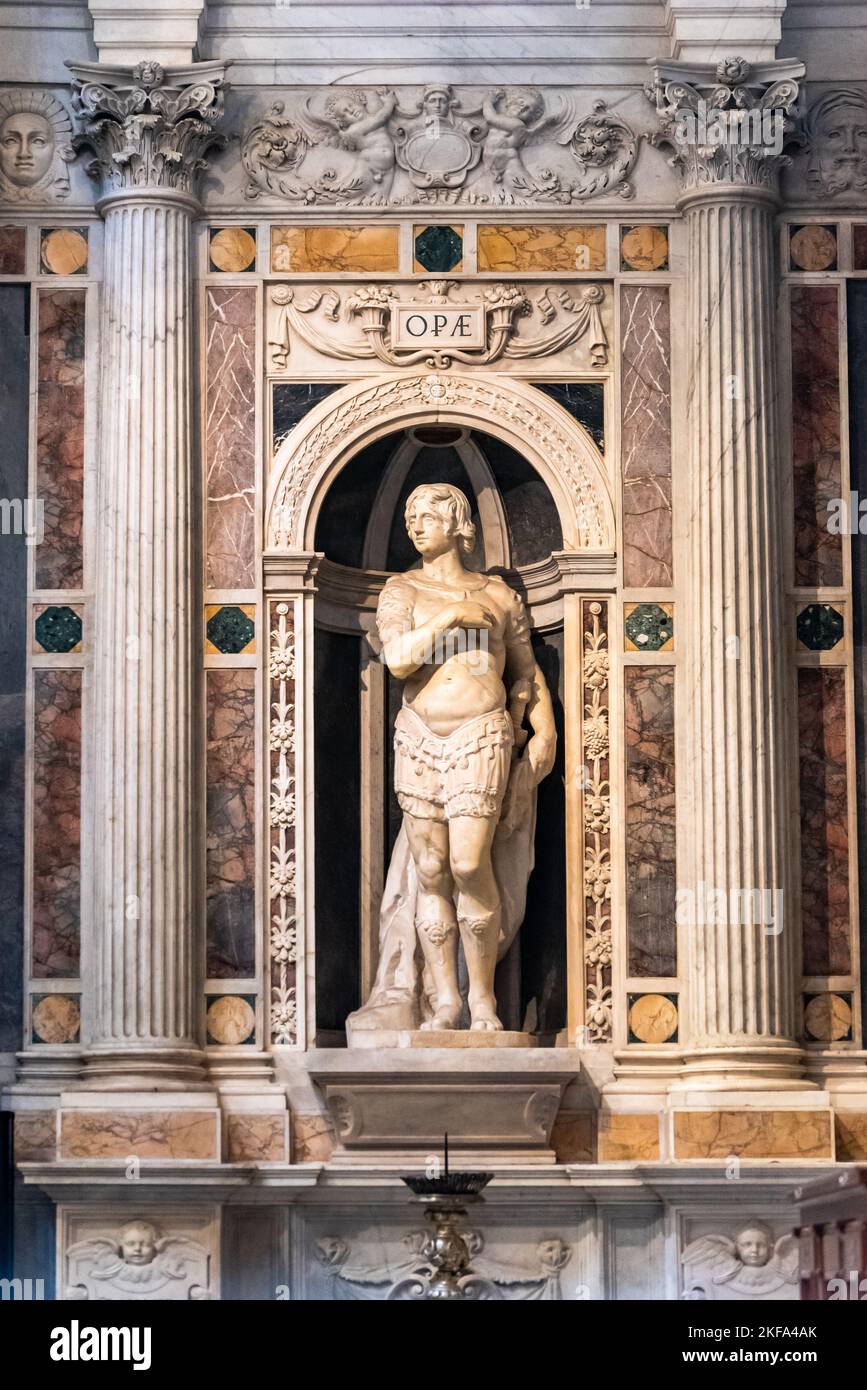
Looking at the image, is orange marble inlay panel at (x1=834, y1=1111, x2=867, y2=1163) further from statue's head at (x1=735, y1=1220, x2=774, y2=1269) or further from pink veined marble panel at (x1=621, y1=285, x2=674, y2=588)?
pink veined marble panel at (x1=621, y1=285, x2=674, y2=588)

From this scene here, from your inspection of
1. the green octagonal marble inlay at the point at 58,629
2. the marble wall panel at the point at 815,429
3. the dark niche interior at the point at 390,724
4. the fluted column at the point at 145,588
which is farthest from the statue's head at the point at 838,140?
the green octagonal marble inlay at the point at 58,629

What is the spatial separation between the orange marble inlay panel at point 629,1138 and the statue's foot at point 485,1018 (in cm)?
84

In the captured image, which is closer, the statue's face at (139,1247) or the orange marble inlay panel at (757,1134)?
the statue's face at (139,1247)

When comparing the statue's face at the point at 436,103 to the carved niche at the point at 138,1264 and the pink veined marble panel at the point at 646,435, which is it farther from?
the carved niche at the point at 138,1264

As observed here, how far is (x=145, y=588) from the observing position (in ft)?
54.9

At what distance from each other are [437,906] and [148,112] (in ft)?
16.3

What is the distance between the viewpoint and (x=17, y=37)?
1739 cm

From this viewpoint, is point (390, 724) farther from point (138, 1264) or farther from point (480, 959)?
point (138, 1264)

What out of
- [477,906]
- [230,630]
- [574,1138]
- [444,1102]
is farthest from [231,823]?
[574,1138]

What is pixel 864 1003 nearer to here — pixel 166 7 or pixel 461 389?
pixel 461 389

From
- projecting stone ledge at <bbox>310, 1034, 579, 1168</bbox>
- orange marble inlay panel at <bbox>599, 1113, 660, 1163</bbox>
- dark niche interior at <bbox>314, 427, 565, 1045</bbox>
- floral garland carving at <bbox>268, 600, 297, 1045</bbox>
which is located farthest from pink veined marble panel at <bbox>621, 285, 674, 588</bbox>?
orange marble inlay panel at <bbox>599, 1113, 660, 1163</bbox>

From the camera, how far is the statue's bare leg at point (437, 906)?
1667 centimetres

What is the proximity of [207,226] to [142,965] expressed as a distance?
14.6ft

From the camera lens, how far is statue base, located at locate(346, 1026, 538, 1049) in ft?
53.6
